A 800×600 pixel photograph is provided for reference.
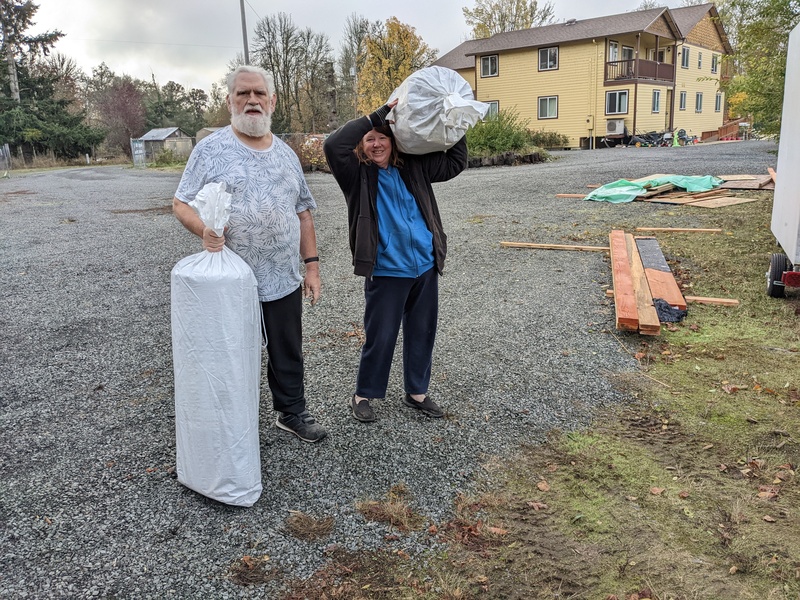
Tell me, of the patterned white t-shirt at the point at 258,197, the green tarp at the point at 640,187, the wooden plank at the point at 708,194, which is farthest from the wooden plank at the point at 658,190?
the patterned white t-shirt at the point at 258,197

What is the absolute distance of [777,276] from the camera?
5.90 metres

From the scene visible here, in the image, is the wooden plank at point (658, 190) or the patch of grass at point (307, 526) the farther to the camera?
the wooden plank at point (658, 190)

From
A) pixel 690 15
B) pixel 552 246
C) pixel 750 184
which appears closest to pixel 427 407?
pixel 552 246

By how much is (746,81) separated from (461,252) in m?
5.04

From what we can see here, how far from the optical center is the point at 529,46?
33.2 metres

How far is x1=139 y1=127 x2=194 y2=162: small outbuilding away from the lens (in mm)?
38341

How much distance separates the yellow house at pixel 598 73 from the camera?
32000mm

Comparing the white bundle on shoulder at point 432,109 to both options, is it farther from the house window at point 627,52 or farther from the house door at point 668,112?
the house door at point 668,112

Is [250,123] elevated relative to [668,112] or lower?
lower

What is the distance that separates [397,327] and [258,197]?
3.52 feet

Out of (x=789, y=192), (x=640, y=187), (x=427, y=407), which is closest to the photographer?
(x=427, y=407)

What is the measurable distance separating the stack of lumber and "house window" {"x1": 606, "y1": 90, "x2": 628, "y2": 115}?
26.5m

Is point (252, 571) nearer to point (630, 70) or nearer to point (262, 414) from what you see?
point (262, 414)

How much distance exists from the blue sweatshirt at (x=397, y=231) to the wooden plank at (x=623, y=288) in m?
2.42
